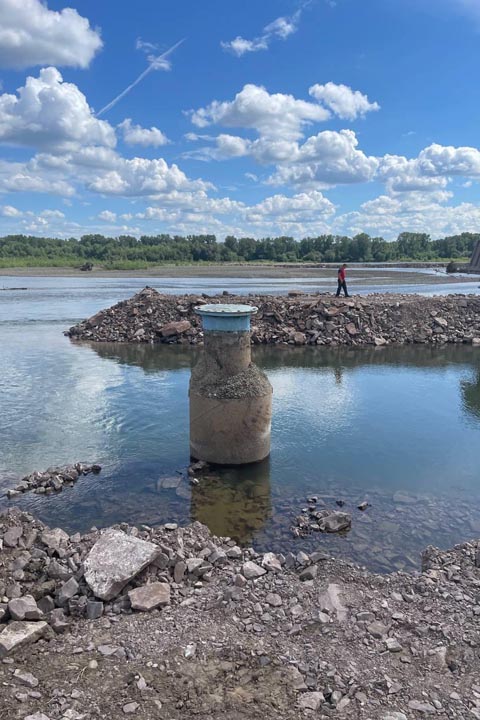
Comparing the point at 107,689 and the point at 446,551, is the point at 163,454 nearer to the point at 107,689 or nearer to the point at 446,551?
the point at 446,551

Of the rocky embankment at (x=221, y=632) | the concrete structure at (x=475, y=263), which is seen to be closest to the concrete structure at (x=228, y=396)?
the rocky embankment at (x=221, y=632)

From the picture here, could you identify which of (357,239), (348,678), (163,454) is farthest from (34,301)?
(357,239)

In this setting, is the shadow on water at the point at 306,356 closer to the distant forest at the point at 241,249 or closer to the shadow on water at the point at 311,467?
the shadow on water at the point at 311,467

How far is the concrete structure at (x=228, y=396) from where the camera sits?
9.08 meters

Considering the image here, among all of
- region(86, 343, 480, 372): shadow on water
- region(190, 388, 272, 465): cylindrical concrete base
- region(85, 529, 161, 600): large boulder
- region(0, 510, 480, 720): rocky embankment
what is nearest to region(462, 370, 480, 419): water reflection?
region(86, 343, 480, 372): shadow on water

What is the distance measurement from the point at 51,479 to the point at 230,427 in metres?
2.95

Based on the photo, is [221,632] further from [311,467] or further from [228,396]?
[311,467]

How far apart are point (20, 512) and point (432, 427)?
8367 mm

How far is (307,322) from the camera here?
75.7 ft

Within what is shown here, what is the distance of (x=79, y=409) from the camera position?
12469mm

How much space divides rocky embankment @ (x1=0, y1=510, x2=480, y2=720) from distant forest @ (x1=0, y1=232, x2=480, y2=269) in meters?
117

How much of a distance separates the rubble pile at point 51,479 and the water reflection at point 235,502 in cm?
194

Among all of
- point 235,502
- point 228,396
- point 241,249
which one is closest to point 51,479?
point 235,502

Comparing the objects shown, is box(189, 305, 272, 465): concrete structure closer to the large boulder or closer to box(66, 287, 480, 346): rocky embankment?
the large boulder
